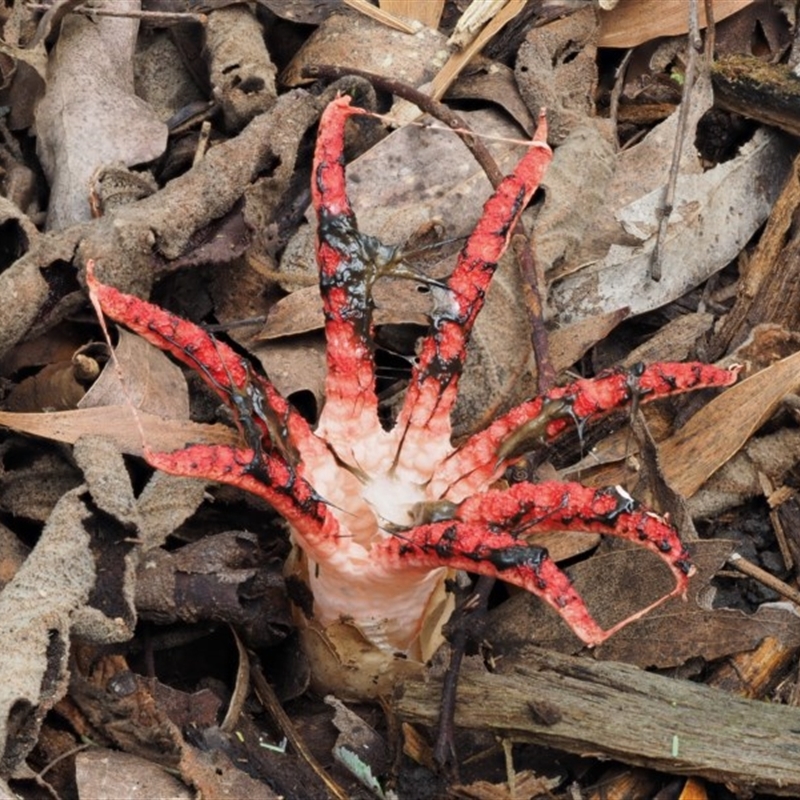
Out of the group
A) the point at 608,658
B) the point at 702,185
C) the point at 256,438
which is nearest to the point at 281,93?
the point at 702,185

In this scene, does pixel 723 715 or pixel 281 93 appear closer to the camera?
pixel 723 715

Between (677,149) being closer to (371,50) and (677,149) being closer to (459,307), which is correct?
(371,50)

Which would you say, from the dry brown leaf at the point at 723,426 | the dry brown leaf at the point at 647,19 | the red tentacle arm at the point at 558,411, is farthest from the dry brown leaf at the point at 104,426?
the dry brown leaf at the point at 647,19

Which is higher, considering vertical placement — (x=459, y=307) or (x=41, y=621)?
(x=459, y=307)

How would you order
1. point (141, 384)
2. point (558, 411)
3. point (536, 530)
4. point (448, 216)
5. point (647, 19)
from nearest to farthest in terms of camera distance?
point (536, 530), point (558, 411), point (141, 384), point (448, 216), point (647, 19)

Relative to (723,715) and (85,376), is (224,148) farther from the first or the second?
(723,715)

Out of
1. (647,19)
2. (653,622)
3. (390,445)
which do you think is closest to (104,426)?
(390,445)

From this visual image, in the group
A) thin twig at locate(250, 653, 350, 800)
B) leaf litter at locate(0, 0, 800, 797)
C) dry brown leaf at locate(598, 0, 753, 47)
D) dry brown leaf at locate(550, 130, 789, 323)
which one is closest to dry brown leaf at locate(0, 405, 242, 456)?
leaf litter at locate(0, 0, 800, 797)
